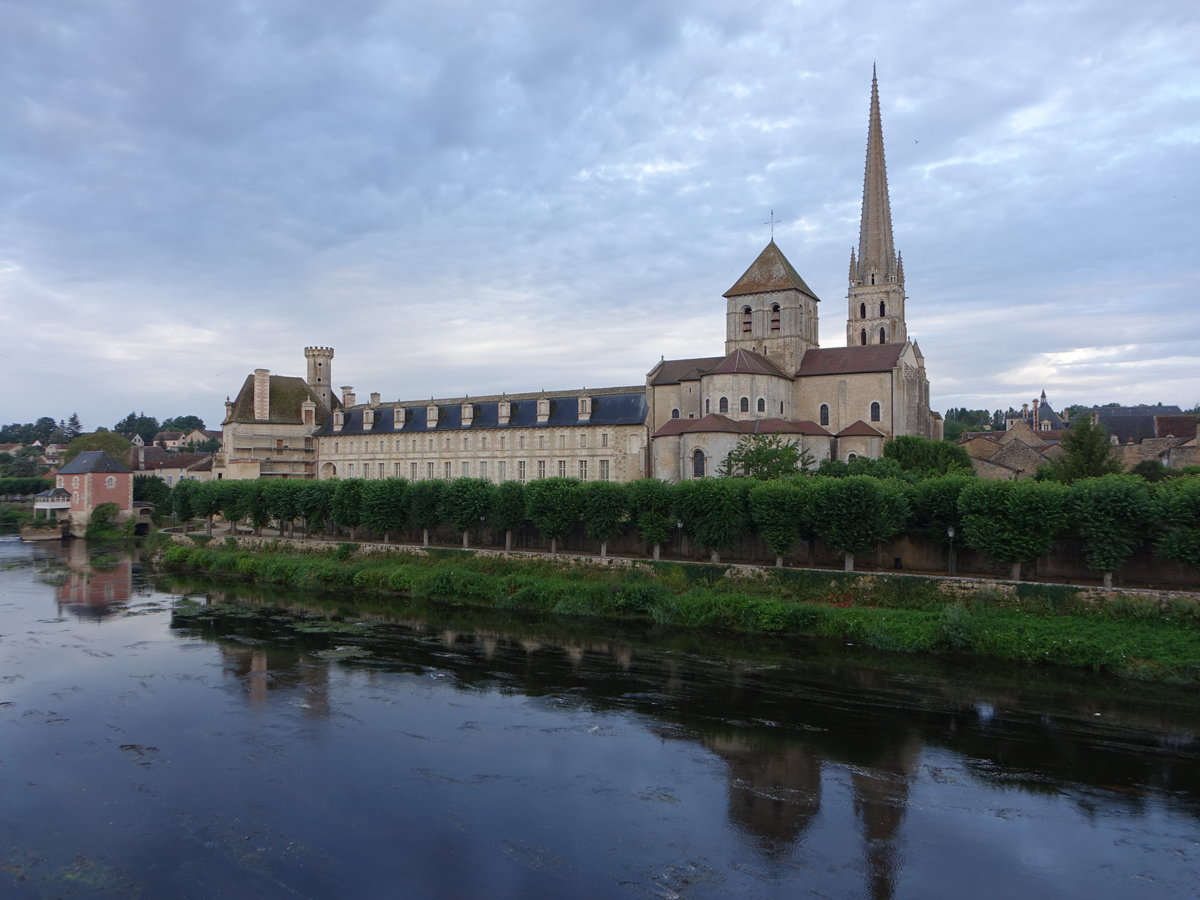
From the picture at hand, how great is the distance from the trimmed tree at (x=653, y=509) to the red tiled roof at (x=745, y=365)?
41.6 feet

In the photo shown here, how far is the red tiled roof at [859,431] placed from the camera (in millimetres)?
39188

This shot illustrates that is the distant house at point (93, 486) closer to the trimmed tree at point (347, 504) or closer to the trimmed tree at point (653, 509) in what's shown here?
the trimmed tree at point (347, 504)

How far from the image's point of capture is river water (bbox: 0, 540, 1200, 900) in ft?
32.8

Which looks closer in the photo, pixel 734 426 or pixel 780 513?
pixel 780 513

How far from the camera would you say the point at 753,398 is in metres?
39.8

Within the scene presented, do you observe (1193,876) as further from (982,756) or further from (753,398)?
(753,398)

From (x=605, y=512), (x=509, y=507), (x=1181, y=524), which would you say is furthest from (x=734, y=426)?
(x=1181, y=524)

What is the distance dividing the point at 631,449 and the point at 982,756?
2972 centimetres

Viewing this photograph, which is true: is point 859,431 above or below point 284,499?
above

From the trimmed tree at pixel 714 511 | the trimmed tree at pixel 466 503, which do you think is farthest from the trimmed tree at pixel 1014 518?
the trimmed tree at pixel 466 503

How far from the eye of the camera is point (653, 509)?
28.4 metres

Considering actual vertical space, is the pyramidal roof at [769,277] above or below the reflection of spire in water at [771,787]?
above

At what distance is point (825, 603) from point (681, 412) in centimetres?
2050

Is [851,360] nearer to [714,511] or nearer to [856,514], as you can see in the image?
[714,511]
